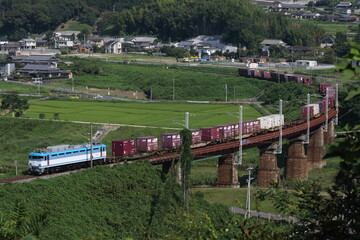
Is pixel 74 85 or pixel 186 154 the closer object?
pixel 186 154

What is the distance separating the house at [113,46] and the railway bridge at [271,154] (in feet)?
324

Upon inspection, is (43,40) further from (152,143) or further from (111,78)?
(152,143)

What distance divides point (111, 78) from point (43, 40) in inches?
2442

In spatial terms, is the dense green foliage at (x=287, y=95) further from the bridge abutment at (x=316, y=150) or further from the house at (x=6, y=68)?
the house at (x=6, y=68)

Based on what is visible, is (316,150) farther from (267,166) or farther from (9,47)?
(9,47)

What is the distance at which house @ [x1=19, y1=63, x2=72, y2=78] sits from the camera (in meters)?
136

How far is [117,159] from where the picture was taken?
2238 inches

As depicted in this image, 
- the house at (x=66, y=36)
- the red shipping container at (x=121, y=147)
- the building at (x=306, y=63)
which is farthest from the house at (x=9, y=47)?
the red shipping container at (x=121, y=147)

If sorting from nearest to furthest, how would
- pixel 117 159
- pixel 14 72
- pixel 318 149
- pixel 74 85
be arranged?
pixel 117 159
pixel 318 149
pixel 74 85
pixel 14 72

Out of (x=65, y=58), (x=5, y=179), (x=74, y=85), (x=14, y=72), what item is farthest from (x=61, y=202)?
(x=65, y=58)

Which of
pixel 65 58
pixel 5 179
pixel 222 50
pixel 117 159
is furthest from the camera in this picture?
pixel 222 50

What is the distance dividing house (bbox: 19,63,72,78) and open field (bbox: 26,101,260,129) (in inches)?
1174

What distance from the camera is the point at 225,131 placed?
66.8 m

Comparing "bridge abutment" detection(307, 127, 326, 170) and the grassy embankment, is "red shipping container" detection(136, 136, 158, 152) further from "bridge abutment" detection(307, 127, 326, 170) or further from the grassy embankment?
"bridge abutment" detection(307, 127, 326, 170)
